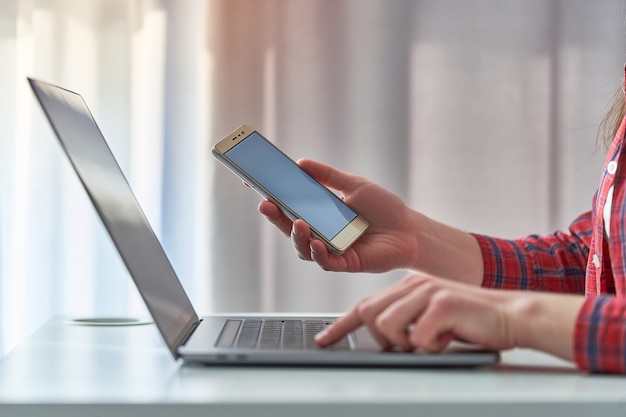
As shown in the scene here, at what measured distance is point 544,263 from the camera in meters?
1.06

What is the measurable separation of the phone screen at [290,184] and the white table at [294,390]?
0.34 metres

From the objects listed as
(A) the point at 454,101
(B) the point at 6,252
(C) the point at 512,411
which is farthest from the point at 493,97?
(C) the point at 512,411

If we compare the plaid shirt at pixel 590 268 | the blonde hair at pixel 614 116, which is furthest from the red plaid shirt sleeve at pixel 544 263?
the blonde hair at pixel 614 116

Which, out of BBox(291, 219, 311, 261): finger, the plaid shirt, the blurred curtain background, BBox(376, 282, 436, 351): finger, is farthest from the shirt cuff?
the blurred curtain background

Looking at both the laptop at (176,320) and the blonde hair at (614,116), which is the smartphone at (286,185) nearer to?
the laptop at (176,320)

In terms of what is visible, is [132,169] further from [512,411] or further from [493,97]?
[512,411]

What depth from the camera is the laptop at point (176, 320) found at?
510mm

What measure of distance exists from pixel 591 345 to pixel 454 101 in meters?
1.36

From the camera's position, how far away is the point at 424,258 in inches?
42.2

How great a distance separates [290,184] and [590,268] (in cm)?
37

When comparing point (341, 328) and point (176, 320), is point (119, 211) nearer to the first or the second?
point (176, 320)

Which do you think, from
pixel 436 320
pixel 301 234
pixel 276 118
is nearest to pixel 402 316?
pixel 436 320

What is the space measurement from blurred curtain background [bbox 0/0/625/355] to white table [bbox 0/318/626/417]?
1.14 metres

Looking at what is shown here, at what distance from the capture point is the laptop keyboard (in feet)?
1.81
